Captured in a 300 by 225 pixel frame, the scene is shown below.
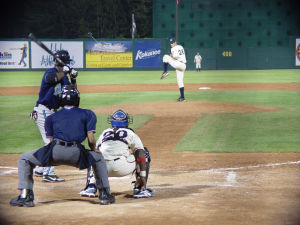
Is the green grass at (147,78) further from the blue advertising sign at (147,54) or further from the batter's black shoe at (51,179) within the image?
the batter's black shoe at (51,179)

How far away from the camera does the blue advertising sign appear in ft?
137

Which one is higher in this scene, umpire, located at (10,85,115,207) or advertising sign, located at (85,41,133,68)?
advertising sign, located at (85,41,133,68)

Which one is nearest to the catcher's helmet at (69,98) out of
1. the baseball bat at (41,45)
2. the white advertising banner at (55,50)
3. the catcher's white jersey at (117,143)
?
the catcher's white jersey at (117,143)

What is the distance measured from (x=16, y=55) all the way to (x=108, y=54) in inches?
298

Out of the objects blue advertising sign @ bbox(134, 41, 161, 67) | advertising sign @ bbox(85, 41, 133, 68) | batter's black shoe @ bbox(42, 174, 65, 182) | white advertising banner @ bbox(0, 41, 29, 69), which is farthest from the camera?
blue advertising sign @ bbox(134, 41, 161, 67)

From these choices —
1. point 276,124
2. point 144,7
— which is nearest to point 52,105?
point 276,124

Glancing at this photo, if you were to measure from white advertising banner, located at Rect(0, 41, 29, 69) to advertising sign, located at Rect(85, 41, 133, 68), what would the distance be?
5.01 metres

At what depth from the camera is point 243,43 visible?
4053cm

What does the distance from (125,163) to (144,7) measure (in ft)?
184

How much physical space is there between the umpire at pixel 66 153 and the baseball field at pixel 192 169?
21cm

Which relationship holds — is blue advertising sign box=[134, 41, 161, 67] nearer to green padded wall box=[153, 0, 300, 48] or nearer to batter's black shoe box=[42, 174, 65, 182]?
green padded wall box=[153, 0, 300, 48]

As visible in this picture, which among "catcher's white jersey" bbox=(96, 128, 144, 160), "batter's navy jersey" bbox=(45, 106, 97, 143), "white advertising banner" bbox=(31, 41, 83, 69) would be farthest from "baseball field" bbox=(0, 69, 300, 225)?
"white advertising banner" bbox=(31, 41, 83, 69)

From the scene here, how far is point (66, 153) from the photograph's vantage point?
225 inches

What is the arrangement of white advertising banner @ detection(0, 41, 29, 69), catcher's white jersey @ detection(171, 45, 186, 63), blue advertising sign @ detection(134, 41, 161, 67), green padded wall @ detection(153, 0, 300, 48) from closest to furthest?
catcher's white jersey @ detection(171, 45, 186, 63) → green padded wall @ detection(153, 0, 300, 48) → white advertising banner @ detection(0, 41, 29, 69) → blue advertising sign @ detection(134, 41, 161, 67)
